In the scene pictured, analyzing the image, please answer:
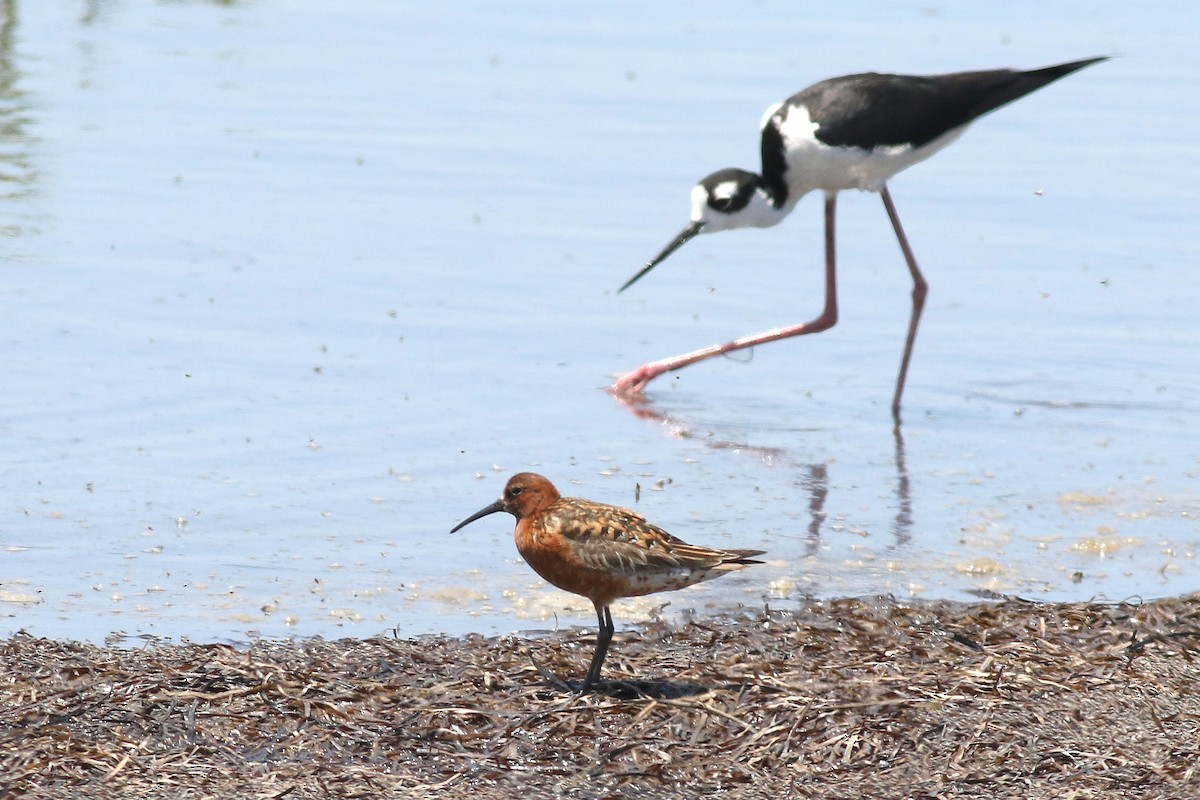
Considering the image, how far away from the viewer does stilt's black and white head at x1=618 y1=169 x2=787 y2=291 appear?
963 cm

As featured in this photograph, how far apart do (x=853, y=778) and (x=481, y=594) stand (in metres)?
1.85

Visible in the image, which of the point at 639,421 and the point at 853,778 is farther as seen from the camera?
the point at 639,421

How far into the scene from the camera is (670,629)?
5500 mm

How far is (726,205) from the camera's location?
9.67m

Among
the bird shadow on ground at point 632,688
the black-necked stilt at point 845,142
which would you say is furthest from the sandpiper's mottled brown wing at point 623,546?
the black-necked stilt at point 845,142

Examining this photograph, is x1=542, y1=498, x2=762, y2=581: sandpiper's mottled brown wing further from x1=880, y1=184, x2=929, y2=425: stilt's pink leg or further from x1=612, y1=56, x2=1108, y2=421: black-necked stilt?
x1=612, y1=56, x2=1108, y2=421: black-necked stilt

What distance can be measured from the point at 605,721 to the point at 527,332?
188 inches

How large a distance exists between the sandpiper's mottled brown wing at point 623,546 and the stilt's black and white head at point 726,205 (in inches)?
187

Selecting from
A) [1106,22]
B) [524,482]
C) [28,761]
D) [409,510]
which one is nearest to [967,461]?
[409,510]

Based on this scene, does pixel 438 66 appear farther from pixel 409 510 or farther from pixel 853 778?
pixel 853 778

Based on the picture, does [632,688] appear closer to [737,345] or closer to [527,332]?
[737,345]

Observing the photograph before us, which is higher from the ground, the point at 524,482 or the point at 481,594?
the point at 524,482

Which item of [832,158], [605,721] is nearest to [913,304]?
[832,158]

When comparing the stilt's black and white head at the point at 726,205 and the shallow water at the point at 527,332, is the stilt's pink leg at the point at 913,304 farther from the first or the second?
the stilt's black and white head at the point at 726,205
